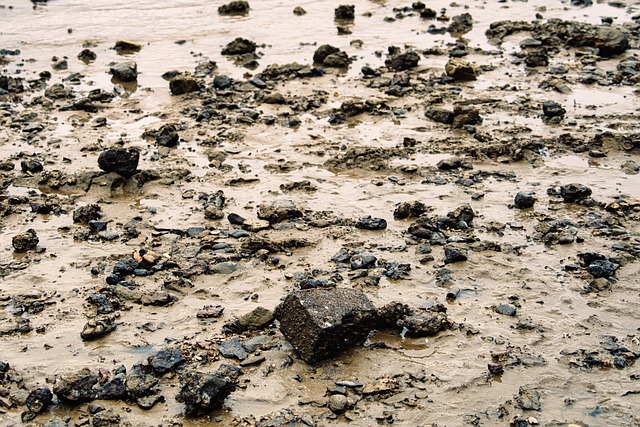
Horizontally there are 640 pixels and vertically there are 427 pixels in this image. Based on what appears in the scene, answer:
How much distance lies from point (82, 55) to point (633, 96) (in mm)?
10406

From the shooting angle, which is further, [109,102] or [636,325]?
[109,102]

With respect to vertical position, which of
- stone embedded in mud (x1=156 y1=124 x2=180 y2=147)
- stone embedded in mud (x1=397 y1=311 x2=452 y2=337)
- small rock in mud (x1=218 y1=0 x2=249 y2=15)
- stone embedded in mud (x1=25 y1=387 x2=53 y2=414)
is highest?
small rock in mud (x1=218 y1=0 x2=249 y2=15)

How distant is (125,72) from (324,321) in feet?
28.7

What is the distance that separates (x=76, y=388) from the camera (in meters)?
4.86

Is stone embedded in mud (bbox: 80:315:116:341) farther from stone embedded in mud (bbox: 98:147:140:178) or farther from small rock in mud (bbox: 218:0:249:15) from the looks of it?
small rock in mud (bbox: 218:0:249:15)

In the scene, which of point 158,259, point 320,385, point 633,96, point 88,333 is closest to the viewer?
point 320,385

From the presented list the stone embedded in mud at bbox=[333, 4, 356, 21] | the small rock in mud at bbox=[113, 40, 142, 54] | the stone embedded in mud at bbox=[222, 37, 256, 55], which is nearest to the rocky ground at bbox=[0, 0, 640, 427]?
the stone embedded in mud at bbox=[222, 37, 256, 55]

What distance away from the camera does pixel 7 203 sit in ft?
26.1

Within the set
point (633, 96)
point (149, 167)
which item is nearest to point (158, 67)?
point (149, 167)

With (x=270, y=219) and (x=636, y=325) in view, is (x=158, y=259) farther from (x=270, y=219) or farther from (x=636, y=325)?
(x=636, y=325)

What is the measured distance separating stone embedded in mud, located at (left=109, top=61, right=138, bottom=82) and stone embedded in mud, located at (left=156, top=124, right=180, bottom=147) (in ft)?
10.8

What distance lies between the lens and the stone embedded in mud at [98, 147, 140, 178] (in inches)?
330

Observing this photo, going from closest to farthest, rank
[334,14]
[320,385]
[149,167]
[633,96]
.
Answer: [320,385] < [149,167] < [633,96] < [334,14]

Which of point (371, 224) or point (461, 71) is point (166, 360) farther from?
point (461, 71)
